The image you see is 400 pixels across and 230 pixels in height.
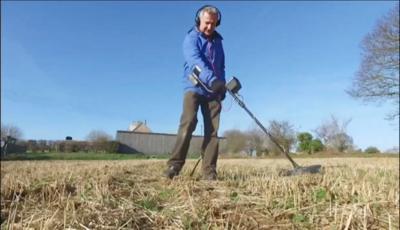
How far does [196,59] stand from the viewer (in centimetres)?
490

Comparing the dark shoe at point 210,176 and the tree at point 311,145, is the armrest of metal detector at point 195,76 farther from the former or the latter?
the tree at point 311,145

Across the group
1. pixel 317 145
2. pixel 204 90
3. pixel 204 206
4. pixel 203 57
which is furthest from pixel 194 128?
pixel 317 145

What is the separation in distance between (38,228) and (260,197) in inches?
62.3

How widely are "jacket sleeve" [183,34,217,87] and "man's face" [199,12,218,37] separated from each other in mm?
140

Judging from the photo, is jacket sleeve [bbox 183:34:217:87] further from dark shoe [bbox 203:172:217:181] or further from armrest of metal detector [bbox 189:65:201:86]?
dark shoe [bbox 203:172:217:181]

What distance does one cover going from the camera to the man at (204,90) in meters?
4.89

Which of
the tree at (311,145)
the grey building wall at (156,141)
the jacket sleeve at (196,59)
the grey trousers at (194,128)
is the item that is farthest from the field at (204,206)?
the tree at (311,145)

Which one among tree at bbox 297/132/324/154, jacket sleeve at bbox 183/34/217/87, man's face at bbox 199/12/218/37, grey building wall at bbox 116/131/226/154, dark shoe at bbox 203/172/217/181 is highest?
tree at bbox 297/132/324/154

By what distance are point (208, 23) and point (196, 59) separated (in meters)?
0.42

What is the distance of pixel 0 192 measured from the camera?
4.01m

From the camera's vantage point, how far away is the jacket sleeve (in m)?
4.80

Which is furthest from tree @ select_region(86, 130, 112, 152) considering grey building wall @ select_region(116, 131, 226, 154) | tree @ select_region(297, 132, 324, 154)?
tree @ select_region(297, 132, 324, 154)

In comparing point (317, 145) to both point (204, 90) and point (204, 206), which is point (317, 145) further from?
point (204, 206)

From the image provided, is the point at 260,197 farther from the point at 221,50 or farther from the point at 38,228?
the point at 221,50
